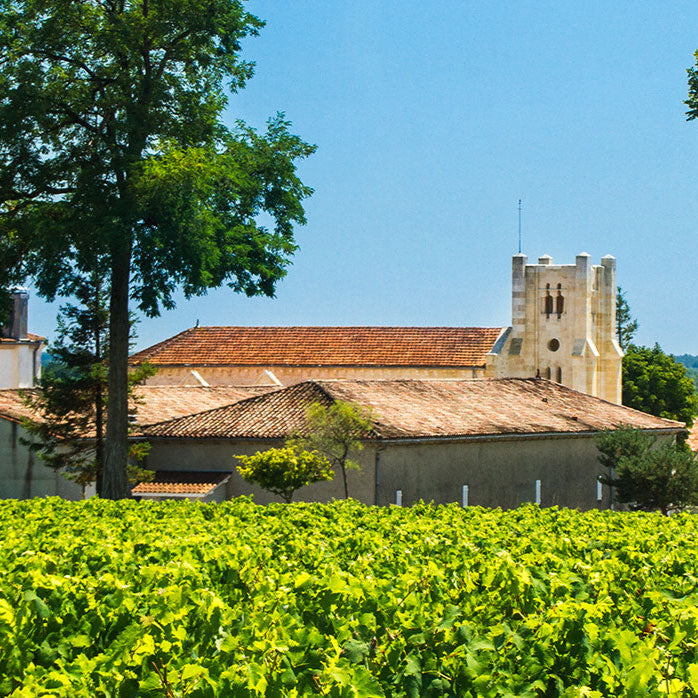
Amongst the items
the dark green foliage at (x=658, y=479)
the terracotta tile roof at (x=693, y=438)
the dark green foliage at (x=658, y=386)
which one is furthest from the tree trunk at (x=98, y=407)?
the dark green foliage at (x=658, y=386)

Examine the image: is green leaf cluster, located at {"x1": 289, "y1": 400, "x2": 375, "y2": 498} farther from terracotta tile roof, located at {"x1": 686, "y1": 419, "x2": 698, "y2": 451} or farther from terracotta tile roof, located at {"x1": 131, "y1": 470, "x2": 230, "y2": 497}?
terracotta tile roof, located at {"x1": 686, "y1": 419, "x2": 698, "y2": 451}

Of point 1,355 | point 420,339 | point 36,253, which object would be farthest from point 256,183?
point 420,339

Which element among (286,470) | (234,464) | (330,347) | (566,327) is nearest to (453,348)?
(330,347)

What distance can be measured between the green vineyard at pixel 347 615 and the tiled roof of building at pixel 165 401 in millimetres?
24865

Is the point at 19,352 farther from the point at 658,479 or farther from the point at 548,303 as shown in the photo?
the point at 548,303

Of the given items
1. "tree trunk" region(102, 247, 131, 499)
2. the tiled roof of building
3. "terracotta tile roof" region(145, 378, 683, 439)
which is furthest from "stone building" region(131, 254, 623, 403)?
"tree trunk" region(102, 247, 131, 499)

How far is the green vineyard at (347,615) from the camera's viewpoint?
18.6 ft

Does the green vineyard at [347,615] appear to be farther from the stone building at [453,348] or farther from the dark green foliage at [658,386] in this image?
the dark green foliage at [658,386]

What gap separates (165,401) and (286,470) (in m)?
13.7

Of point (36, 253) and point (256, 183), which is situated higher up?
point (256, 183)

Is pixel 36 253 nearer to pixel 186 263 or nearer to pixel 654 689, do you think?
pixel 186 263

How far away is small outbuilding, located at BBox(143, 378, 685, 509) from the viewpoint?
109 feet

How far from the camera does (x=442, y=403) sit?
130 ft

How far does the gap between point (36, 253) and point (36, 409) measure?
8545mm
